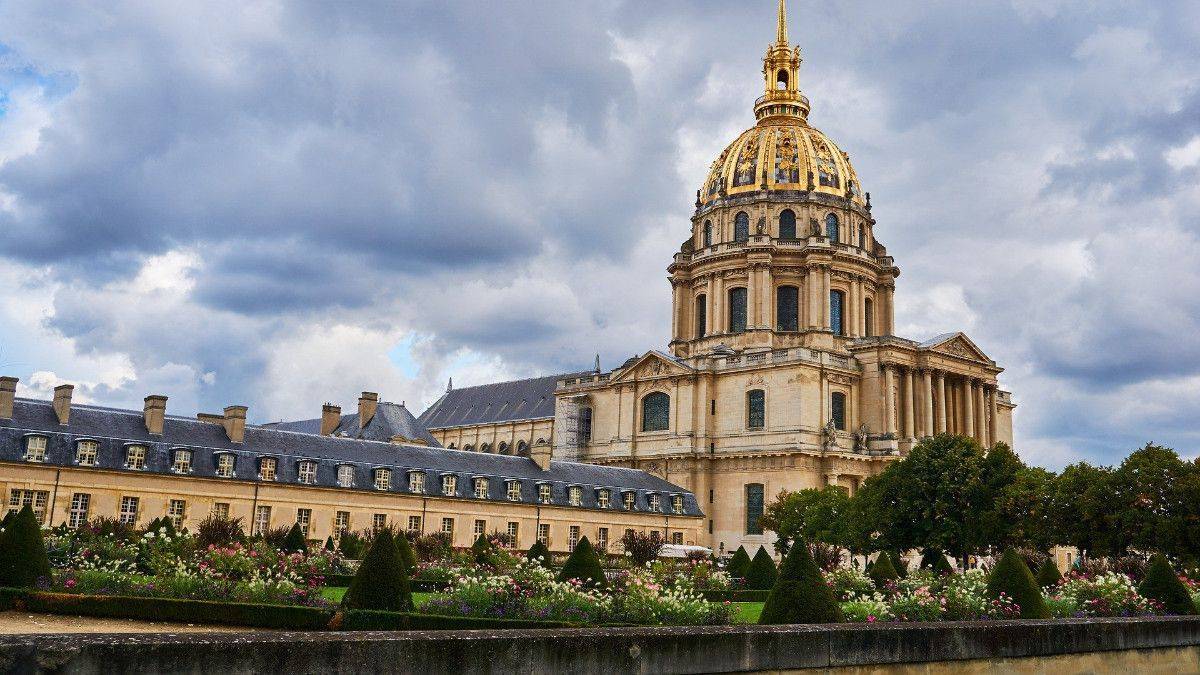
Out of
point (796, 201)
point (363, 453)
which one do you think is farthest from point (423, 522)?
point (796, 201)

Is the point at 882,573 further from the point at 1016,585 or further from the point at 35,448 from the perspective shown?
the point at 35,448

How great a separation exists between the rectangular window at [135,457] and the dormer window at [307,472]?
6.60 metres

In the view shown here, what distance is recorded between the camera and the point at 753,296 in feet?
252

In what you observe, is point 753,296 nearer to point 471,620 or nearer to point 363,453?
point 363,453

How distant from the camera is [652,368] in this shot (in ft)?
251

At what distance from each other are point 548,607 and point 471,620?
1471mm

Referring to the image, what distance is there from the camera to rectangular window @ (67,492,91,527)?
138ft

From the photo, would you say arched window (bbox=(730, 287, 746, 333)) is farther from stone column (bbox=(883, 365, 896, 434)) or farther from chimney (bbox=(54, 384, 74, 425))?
chimney (bbox=(54, 384, 74, 425))

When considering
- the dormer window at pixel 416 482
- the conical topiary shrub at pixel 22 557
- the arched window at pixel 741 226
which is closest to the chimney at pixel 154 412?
the dormer window at pixel 416 482

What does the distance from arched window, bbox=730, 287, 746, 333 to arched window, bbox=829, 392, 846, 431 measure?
946 centimetres

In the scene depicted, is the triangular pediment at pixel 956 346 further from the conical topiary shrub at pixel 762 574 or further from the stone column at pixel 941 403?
the conical topiary shrub at pixel 762 574

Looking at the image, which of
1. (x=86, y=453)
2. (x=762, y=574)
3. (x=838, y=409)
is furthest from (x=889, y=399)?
(x=86, y=453)

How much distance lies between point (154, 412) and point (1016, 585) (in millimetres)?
36314

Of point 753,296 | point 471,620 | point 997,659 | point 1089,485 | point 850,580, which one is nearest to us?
point 997,659
